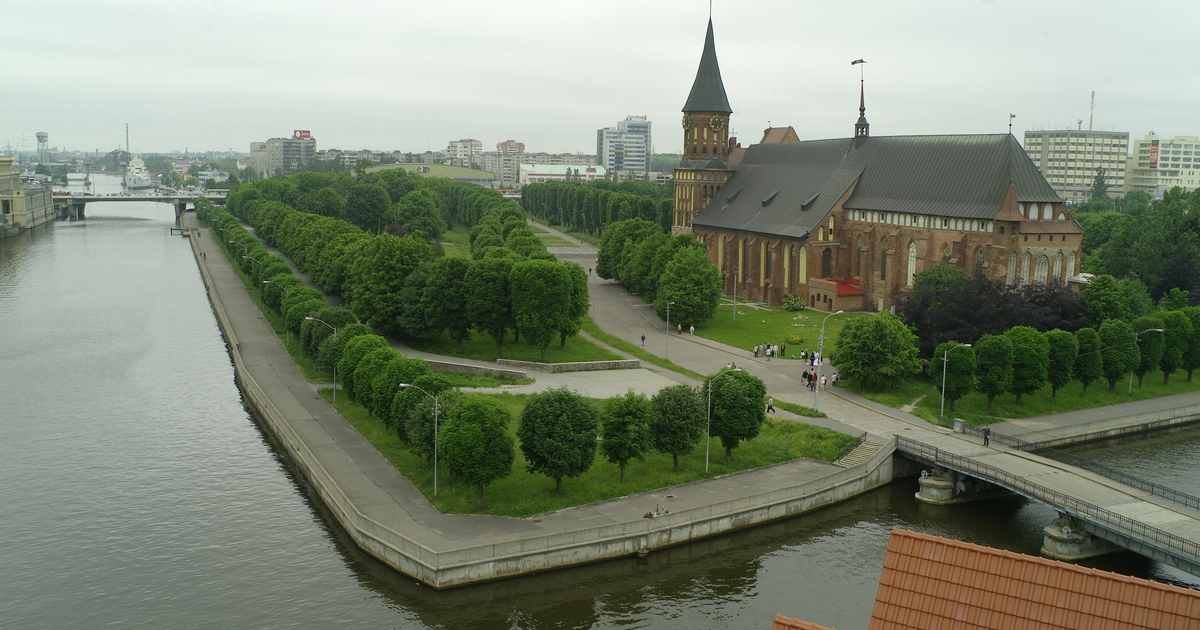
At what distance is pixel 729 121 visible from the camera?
129875mm

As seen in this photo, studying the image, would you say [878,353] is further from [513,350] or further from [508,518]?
[508,518]

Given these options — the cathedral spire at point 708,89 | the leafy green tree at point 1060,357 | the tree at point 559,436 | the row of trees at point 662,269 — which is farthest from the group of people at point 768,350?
the cathedral spire at point 708,89

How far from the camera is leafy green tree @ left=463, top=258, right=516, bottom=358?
257 ft

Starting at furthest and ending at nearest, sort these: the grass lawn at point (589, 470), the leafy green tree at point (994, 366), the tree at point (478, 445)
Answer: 1. the leafy green tree at point (994, 366)
2. the grass lawn at point (589, 470)
3. the tree at point (478, 445)

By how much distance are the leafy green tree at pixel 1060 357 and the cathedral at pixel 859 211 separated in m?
13.0

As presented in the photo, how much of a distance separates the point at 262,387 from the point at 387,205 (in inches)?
4333

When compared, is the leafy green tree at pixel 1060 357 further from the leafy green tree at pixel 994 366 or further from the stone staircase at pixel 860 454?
the stone staircase at pixel 860 454

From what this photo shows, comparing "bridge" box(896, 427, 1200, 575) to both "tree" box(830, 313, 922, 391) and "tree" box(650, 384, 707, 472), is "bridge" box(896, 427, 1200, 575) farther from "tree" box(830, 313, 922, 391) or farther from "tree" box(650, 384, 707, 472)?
"tree" box(650, 384, 707, 472)

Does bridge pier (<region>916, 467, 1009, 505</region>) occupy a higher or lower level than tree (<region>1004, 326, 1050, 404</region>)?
lower

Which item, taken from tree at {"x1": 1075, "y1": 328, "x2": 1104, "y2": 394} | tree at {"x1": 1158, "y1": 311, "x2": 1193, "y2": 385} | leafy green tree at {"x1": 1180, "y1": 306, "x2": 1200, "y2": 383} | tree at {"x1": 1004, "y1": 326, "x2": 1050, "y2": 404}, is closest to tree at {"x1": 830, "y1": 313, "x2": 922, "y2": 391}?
tree at {"x1": 1004, "y1": 326, "x2": 1050, "y2": 404}

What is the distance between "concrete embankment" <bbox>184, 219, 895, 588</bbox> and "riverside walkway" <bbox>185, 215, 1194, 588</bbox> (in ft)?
0.17

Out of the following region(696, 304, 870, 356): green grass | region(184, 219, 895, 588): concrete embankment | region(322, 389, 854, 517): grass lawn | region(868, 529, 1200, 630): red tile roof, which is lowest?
region(184, 219, 895, 588): concrete embankment

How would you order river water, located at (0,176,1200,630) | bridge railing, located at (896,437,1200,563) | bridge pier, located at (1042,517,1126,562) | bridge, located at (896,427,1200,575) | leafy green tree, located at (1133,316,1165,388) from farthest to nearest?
leafy green tree, located at (1133,316,1165,388) → bridge pier, located at (1042,517,1126,562) → bridge, located at (896,427,1200,575) → bridge railing, located at (896,437,1200,563) → river water, located at (0,176,1200,630)

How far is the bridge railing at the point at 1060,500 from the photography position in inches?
1665
